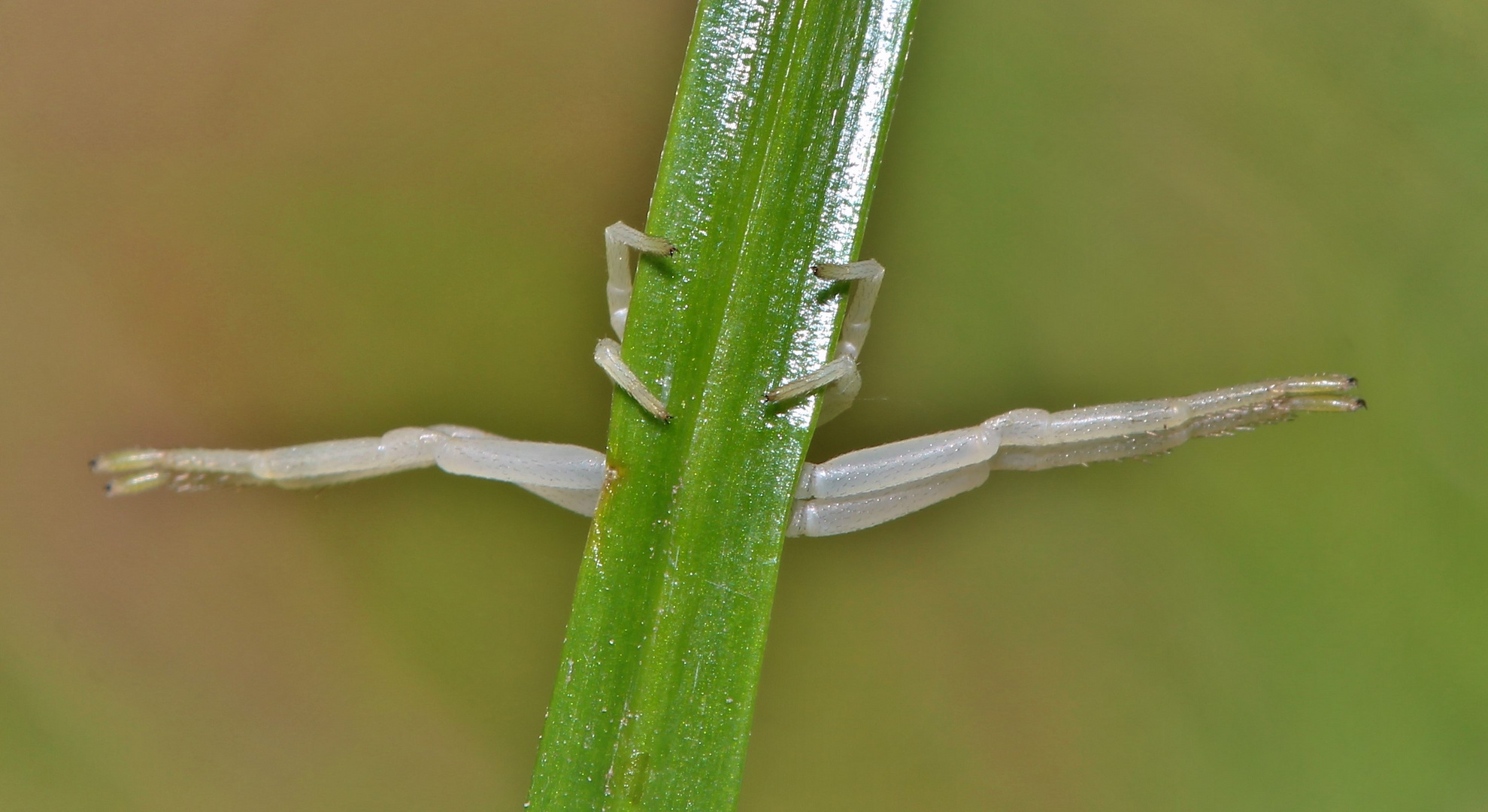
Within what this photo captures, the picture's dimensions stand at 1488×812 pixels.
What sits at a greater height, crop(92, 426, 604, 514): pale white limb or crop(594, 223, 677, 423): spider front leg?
crop(594, 223, 677, 423): spider front leg

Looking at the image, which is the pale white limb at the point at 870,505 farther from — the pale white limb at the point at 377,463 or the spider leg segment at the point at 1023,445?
the pale white limb at the point at 377,463

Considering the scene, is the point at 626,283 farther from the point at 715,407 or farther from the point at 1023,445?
the point at 1023,445

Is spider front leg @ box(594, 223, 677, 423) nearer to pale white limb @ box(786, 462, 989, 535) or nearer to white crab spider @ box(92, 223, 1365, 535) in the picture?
white crab spider @ box(92, 223, 1365, 535)

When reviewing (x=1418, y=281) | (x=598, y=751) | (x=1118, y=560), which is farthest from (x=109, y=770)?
(x=1418, y=281)

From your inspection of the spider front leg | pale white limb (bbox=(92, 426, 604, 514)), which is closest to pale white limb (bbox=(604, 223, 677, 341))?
the spider front leg

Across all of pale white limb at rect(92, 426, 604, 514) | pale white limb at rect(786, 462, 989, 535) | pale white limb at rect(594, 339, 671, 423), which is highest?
pale white limb at rect(594, 339, 671, 423)

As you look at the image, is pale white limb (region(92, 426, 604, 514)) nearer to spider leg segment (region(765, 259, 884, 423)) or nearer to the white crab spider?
the white crab spider
